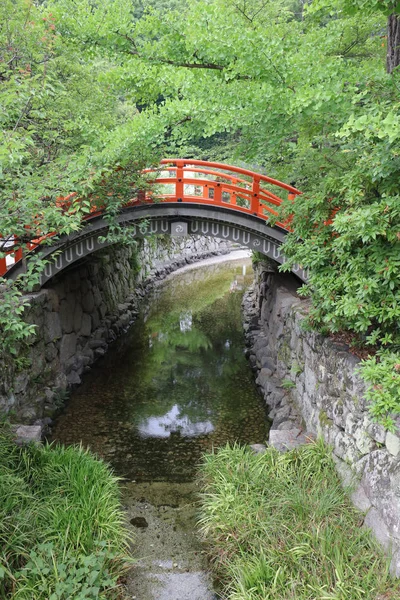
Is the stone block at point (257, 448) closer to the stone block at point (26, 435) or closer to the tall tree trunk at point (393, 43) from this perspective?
the stone block at point (26, 435)

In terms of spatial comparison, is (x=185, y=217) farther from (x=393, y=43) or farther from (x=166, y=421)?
(x=393, y=43)

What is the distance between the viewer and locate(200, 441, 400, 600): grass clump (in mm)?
4367

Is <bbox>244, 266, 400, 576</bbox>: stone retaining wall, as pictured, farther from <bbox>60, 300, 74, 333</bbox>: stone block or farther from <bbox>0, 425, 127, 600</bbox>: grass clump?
<bbox>60, 300, 74, 333</bbox>: stone block

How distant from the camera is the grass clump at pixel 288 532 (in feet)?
14.3

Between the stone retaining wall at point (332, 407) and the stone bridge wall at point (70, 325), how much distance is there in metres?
4.63

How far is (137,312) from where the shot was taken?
17.1 m

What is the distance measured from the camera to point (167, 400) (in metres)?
10.5

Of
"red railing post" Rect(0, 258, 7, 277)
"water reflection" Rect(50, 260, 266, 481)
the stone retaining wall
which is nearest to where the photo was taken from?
the stone retaining wall

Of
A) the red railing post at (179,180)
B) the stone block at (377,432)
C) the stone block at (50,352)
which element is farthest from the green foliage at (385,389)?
the stone block at (50,352)

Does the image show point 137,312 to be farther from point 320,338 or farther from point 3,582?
point 3,582

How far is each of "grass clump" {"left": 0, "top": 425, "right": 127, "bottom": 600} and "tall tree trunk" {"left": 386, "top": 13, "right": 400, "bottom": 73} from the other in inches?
283

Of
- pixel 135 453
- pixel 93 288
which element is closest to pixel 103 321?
pixel 93 288

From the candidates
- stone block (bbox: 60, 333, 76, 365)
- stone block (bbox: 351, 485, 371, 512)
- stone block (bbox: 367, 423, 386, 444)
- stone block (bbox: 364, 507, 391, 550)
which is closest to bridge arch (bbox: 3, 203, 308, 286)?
stone block (bbox: 60, 333, 76, 365)

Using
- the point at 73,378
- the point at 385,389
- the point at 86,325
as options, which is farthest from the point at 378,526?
the point at 86,325
